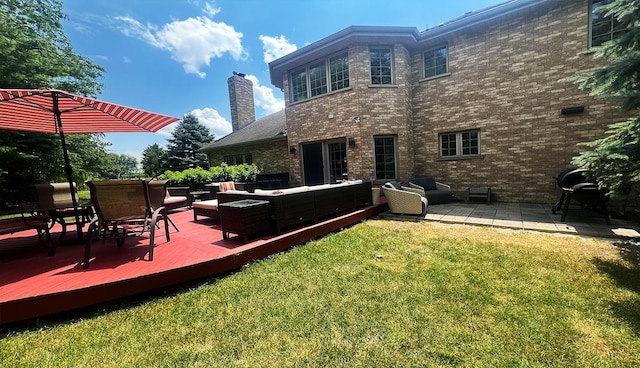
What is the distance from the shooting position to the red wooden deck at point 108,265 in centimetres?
235

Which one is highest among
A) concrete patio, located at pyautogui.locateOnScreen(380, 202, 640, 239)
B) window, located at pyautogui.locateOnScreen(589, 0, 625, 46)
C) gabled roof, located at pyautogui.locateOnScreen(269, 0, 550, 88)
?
gabled roof, located at pyautogui.locateOnScreen(269, 0, 550, 88)

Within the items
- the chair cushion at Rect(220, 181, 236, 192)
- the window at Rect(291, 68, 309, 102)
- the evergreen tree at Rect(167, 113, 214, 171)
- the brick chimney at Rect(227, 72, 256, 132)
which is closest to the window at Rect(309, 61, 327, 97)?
the window at Rect(291, 68, 309, 102)

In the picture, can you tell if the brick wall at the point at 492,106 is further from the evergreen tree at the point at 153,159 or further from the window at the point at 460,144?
the evergreen tree at the point at 153,159

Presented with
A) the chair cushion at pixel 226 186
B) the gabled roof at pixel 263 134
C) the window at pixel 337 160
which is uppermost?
the gabled roof at pixel 263 134

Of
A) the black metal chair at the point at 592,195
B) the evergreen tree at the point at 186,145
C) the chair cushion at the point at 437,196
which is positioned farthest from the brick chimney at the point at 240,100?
the black metal chair at the point at 592,195

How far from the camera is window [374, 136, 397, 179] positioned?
27.8 ft

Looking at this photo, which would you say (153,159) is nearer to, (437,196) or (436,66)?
(436,66)

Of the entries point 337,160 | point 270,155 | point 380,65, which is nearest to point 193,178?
point 270,155

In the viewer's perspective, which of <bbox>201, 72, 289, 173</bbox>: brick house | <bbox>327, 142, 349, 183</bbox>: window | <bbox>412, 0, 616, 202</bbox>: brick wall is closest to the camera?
<bbox>412, 0, 616, 202</bbox>: brick wall

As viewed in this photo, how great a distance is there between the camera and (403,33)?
25.5 ft

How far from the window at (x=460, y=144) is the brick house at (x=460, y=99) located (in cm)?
3

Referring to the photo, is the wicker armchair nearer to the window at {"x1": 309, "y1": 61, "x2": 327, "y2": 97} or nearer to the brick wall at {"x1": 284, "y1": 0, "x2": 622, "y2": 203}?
the brick wall at {"x1": 284, "y1": 0, "x2": 622, "y2": 203}

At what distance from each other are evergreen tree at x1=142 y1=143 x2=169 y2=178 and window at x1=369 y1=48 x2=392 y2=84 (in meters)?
25.5

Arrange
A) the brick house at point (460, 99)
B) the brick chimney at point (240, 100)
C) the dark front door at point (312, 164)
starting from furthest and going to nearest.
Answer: the brick chimney at point (240, 100), the dark front door at point (312, 164), the brick house at point (460, 99)
